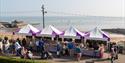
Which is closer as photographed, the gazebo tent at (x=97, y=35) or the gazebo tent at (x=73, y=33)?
the gazebo tent at (x=97, y=35)

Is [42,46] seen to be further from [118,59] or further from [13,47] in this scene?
[118,59]

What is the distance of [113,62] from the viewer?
2350cm

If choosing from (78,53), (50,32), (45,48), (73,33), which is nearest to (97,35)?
(73,33)

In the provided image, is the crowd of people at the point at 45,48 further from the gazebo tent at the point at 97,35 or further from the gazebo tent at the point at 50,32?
the gazebo tent at the point at 50,32

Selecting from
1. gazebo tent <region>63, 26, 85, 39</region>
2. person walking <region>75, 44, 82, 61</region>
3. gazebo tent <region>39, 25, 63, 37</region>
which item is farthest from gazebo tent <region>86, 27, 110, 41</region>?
gazebo tent <region>39, 25, 63, 37</region>

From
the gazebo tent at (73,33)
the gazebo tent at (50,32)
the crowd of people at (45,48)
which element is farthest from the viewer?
the gazebo tent at (50,32)

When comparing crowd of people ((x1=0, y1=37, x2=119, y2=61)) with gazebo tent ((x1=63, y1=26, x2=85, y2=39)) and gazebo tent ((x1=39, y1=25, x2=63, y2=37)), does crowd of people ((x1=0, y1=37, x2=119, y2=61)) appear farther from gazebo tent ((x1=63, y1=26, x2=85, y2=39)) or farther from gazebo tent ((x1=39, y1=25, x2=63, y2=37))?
gazebo tent ((x1=39, y1=25, x2=63, y2=37))

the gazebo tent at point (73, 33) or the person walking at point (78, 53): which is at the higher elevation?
the gazebo tent at point (73, 33)

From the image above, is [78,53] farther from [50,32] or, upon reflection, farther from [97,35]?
[50,32]

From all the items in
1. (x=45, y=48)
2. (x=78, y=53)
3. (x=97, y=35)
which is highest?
(x=97, y=35)

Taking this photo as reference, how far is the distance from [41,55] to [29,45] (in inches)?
154

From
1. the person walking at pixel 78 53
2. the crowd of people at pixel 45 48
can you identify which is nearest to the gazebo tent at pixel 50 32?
the crowd of people at pixel 45 48

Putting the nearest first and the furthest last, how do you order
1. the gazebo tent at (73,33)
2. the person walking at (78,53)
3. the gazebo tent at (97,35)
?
the person walking at (78,53) → the gazebo tent at (97,35) → the gazebo tent at (73,33)

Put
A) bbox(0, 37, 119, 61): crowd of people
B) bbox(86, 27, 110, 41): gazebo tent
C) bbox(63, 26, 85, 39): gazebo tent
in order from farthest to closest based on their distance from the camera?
1. bbox(63, 26, 85, 39): gazebo tent
2. bbox(86, 27, 110, 41): gazebo tent
3. bbox(0, 37, 119, 61): crowd of people
